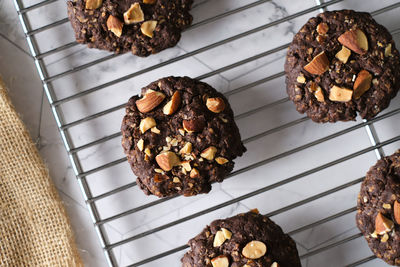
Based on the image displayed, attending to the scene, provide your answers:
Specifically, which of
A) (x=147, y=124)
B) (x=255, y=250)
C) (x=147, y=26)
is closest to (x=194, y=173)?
(x=147, y=124)

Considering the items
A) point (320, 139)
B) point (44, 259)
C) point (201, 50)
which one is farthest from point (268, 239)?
point (44, 259)

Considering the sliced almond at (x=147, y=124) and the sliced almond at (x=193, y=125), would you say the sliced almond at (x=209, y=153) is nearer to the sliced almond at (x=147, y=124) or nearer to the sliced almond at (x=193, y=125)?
the sliced almond at (x=193, y=125)

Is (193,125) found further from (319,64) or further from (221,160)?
(319,64)

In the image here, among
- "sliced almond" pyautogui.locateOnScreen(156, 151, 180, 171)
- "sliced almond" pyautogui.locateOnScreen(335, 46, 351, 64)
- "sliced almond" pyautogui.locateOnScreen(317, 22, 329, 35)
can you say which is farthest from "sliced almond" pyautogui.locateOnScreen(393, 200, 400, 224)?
"sliced almond" pyautogui.locateOnScreen(156, 151, 180, 171)

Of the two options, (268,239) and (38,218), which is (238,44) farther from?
(38,218)

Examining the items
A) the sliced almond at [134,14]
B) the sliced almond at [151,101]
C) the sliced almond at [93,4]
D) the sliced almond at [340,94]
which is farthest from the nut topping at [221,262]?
the sliced almond at [93,4]
